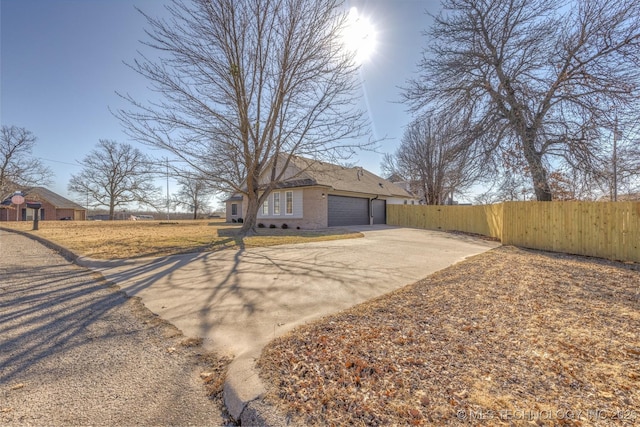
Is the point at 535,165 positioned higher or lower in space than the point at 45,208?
higher

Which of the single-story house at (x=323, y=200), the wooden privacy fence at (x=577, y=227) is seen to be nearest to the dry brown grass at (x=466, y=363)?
the wooden privacy fence at (x=577, y=227)

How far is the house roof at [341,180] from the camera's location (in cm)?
1512

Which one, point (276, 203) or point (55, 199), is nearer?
point (276, 203)

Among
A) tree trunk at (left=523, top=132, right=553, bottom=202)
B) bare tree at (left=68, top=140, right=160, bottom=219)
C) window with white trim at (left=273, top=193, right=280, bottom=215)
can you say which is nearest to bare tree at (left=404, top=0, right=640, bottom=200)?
tree trunk at (left=523, top=132, right=553, bottom=202)

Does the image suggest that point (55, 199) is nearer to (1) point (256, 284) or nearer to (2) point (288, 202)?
(2) point (288, 202)

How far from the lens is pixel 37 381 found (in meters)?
2.10

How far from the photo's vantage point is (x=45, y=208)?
34.8 m

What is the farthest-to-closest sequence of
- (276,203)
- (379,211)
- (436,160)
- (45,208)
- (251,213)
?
1. (45,208)
2. (436,160)
3. (379,211)
4. (276,203)
5. (251,213)

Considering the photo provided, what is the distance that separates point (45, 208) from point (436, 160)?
4748 centimetres

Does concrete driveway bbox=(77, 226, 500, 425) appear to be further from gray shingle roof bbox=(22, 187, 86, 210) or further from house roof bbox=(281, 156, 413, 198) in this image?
gray shingle roof bbox=(22, 187, 86, 210)

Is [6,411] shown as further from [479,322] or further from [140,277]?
[479,322]

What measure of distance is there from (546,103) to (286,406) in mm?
13418


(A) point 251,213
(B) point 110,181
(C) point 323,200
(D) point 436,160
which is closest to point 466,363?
(A) point 251,213

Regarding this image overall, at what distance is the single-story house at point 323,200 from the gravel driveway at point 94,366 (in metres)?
11.3
